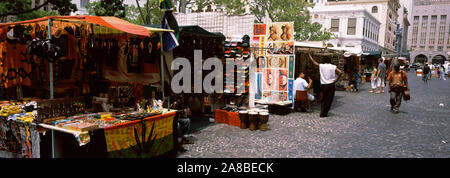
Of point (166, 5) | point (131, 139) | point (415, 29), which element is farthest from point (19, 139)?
point (415, 29)

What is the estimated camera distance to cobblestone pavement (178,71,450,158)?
5250 millimetres

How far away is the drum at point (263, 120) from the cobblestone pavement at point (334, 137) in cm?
15

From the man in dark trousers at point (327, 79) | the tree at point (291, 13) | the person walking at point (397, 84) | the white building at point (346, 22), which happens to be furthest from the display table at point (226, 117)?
the white building at point (346, 22)

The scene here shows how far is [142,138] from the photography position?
436 centimetres

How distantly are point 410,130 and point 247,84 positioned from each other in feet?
14.0

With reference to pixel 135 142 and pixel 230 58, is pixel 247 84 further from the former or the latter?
pixel 135 142

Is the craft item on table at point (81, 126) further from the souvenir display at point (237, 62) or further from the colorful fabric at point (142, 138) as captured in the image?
the souvenir display at point (237, 62)

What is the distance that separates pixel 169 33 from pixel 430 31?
109383mm

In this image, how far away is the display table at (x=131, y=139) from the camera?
380cm

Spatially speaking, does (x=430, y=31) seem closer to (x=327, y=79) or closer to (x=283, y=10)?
(x=283, y=10)
